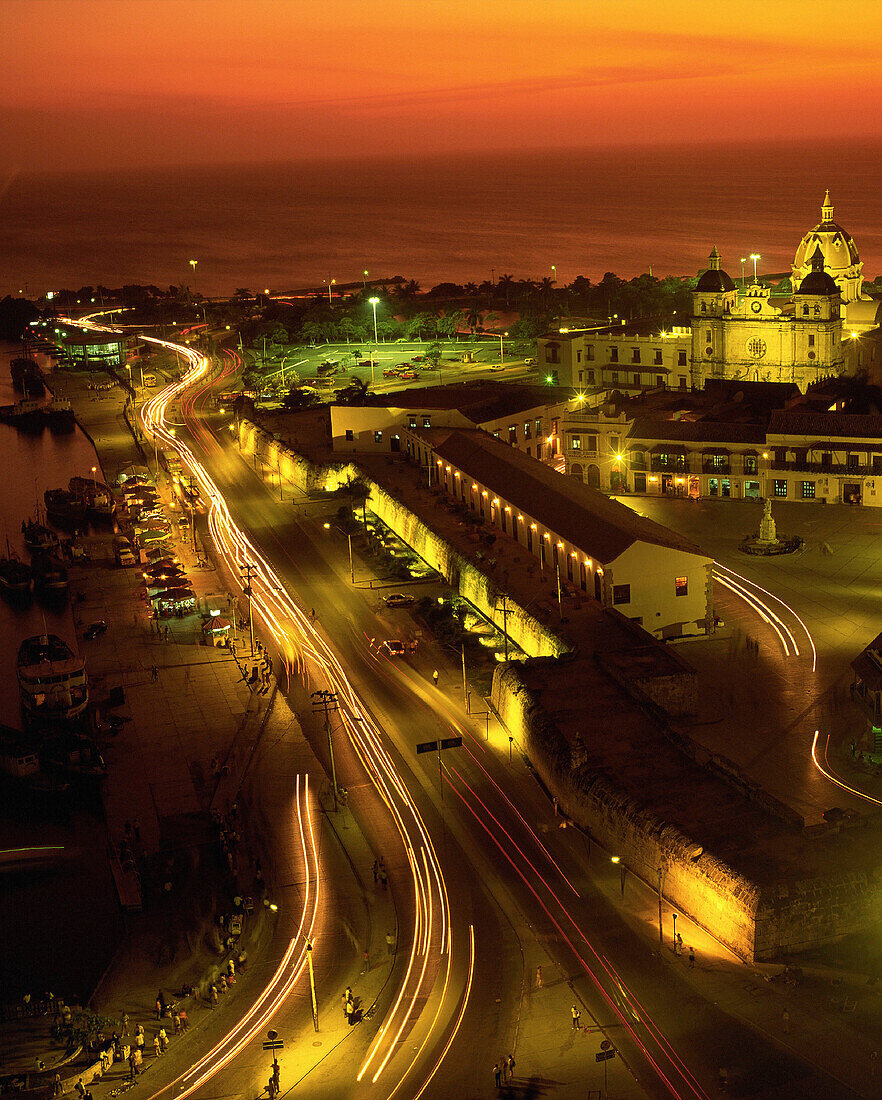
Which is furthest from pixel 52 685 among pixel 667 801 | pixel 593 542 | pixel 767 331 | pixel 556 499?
pixel 767 331

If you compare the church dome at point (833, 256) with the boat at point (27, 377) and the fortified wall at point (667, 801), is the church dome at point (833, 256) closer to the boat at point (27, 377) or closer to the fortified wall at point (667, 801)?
the fortified wall at point (667, 801)

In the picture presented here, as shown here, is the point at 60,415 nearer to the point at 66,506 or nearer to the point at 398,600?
the point at 66,506

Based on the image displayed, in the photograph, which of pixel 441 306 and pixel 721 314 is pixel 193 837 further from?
pixel 441 306

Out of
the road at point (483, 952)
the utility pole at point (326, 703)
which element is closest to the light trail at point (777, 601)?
the road at point (483, 952)

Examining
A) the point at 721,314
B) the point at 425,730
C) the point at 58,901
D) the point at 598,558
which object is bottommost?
the point at 58,901

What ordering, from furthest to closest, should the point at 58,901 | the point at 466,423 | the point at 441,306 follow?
the point at 441,306 → the point at 466,423 → the point at 58,901

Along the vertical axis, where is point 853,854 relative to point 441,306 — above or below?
below

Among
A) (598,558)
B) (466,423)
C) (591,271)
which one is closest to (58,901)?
(598,558)
